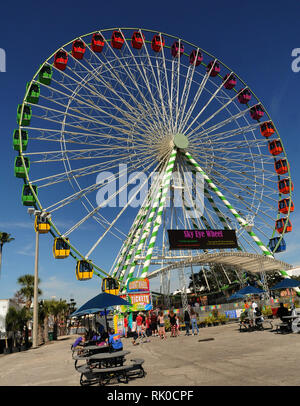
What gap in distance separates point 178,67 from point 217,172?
10.2 metres

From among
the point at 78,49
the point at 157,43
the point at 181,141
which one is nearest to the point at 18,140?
the point at 78,49

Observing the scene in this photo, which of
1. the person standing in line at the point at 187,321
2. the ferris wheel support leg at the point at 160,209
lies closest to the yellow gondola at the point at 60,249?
the ferris wheel support leg at the point at 160,209

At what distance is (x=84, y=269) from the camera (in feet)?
72.4

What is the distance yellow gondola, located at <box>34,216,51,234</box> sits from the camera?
21.3 metres

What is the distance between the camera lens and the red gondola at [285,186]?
30141 millimetres

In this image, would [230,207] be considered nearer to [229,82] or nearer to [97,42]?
[229,82]

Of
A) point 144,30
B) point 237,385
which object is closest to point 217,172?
point 144,30

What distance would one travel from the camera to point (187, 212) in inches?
1176

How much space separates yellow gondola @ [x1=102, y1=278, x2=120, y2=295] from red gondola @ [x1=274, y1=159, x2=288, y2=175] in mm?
18634

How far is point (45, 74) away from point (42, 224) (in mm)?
10996

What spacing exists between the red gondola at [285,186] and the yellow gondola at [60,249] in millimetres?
20431

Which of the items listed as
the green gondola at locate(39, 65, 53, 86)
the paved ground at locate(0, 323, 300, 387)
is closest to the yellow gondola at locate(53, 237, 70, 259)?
the paved ground at locate(0, 323, 300, 387)
